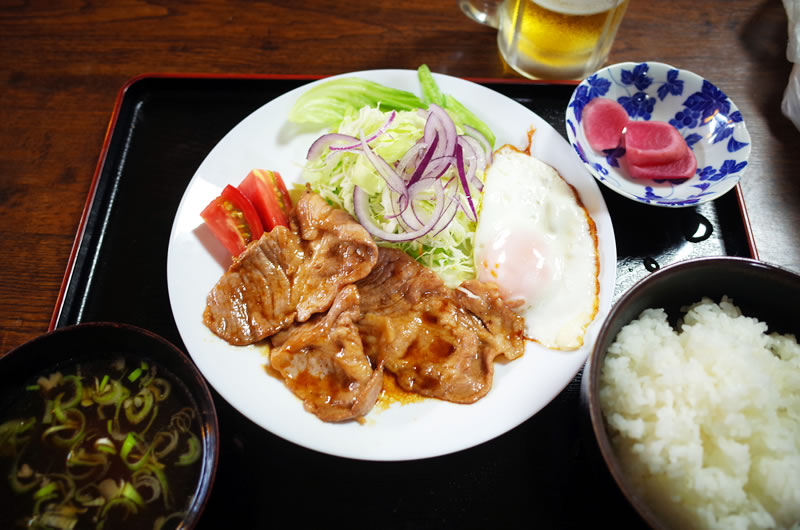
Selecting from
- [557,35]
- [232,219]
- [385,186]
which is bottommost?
[232,219]

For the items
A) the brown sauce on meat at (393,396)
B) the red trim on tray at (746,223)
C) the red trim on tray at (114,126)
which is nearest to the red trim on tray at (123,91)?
the red trim on tray at (114,126)

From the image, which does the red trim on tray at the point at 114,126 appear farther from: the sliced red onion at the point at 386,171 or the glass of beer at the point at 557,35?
the sliced red onion at the point at 386,171

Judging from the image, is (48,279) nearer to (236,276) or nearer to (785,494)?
(236,276)

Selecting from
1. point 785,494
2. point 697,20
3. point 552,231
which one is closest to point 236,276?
point 552,231

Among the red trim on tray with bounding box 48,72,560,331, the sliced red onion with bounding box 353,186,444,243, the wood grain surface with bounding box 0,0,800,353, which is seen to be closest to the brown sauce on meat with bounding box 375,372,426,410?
the sliced red onion with bounding box 353,186,444,243

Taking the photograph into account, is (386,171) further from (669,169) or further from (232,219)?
(669,169)

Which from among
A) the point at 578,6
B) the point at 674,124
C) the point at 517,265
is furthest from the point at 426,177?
the point at 674,124

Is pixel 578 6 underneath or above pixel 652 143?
above
